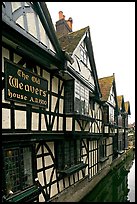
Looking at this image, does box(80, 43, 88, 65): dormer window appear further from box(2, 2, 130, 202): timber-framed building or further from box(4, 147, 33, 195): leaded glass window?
box(4, 147, 33, 195): leaded glass window

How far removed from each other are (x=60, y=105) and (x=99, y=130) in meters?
8.16

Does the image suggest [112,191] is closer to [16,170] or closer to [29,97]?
[16,170]

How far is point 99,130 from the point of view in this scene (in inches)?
646

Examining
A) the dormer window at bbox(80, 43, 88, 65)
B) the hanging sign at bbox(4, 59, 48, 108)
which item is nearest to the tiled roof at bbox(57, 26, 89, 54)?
the dormer window at bbox(80, 43, 88, 65)

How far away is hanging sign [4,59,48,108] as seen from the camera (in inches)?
229

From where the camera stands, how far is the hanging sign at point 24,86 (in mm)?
5820

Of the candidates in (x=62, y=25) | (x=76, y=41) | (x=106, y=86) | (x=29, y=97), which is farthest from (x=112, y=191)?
(x=62, y=25)

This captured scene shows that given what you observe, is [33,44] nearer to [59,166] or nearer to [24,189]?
[24,189]

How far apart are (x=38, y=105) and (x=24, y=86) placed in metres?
0.99

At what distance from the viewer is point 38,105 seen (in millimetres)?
7219

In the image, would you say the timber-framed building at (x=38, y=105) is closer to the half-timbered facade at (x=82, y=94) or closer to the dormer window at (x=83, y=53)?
the half-timbered facade at (x=82, y=94)

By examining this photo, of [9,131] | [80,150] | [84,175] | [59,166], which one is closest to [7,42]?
[9,131]

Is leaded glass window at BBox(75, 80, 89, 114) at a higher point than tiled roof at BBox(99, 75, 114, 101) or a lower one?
lower

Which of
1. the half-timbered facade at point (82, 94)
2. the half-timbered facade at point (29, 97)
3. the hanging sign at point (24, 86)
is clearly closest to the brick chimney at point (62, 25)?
the half-timbered facade at point (82, 94)
